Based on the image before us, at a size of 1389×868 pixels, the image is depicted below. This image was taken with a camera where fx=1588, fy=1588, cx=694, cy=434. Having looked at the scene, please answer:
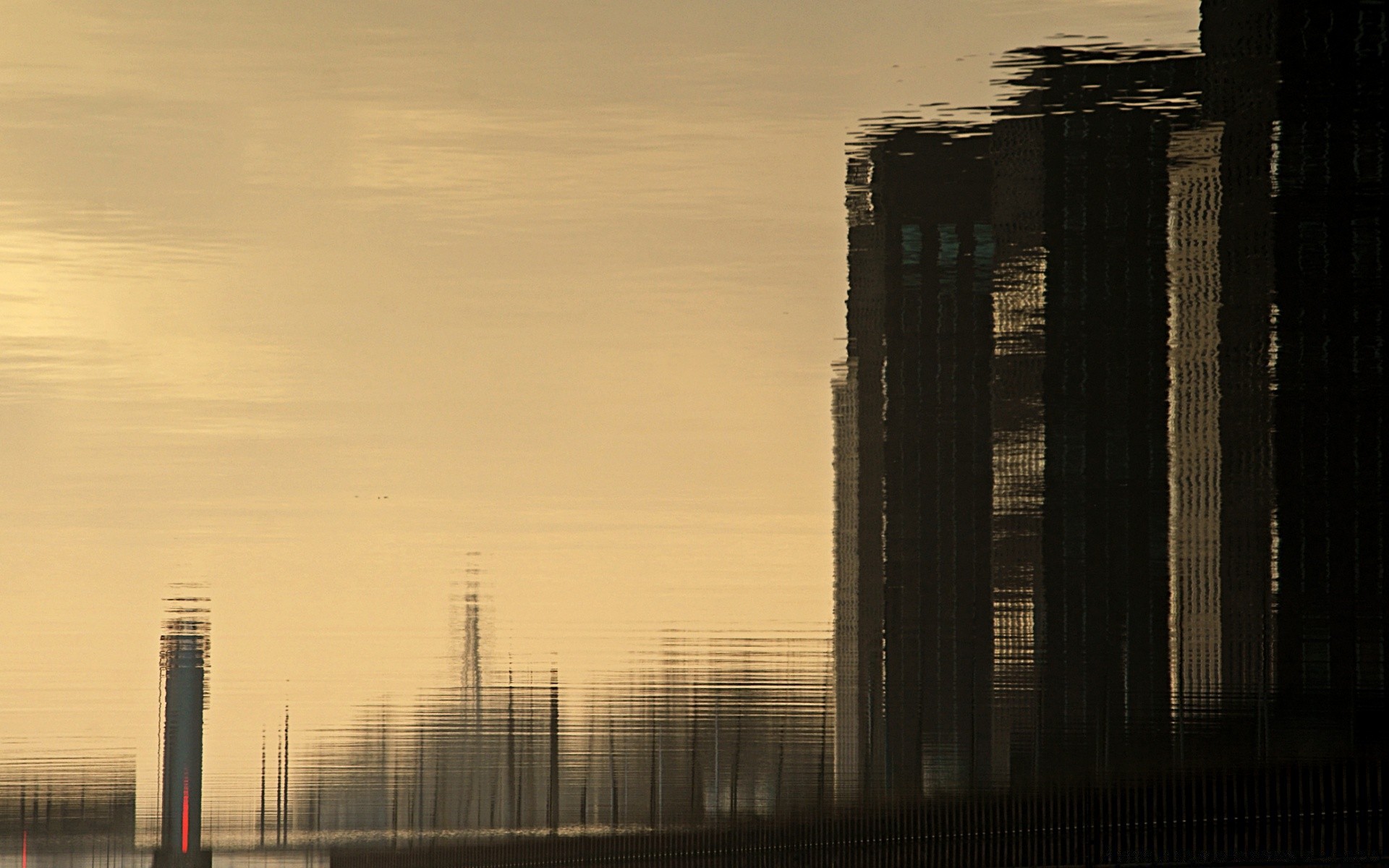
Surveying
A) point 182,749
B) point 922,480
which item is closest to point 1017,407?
point 922,480

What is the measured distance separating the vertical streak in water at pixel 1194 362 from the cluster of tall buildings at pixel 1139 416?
201mm

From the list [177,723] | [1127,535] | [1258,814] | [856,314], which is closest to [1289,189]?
[1127,535]

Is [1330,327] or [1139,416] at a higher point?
[1330,327]

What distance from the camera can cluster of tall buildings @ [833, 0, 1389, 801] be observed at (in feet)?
165

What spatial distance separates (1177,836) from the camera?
35000mm

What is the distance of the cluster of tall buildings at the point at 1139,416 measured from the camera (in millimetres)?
50344

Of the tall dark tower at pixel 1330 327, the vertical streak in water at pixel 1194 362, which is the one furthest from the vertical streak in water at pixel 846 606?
the vertical streak in water at pixel 1194 362

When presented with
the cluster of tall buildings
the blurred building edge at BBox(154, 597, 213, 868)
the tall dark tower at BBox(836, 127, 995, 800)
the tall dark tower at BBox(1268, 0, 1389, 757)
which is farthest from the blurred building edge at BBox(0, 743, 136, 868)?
the tall dark tower at BBox(1268, 0, 1389, 757)

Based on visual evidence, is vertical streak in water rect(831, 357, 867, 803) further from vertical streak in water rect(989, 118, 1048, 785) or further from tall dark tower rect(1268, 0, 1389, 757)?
tall dark tower rect(1268, 0, 1389, 757)

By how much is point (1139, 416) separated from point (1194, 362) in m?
3.52

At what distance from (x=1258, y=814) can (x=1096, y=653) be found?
2266cm

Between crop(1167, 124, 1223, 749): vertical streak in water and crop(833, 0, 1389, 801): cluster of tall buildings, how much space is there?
0.66 feet

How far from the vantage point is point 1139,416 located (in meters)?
72.5

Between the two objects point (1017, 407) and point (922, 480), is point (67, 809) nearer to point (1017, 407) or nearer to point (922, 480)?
point (922, 480)
